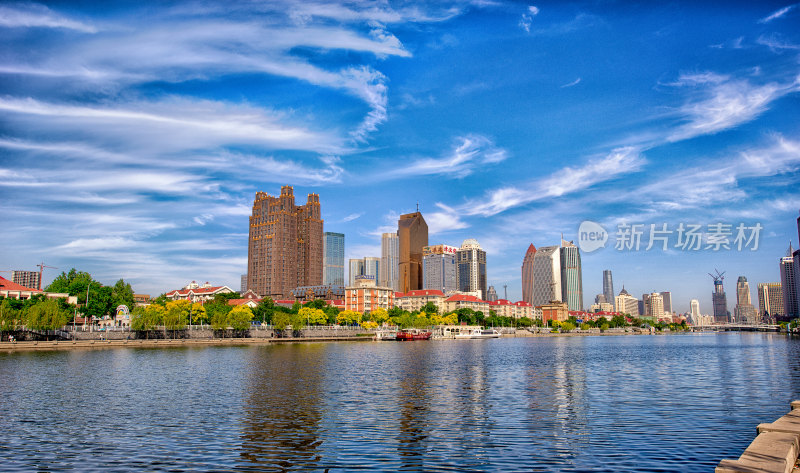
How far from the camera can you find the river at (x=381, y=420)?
22.8 m

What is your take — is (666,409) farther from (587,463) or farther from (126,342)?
(126,342)

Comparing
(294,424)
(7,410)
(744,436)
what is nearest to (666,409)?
(744,436)

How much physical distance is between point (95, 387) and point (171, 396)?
31.7ft

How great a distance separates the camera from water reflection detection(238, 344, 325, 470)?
23.1 metres

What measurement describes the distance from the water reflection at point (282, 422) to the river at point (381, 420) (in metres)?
0.11

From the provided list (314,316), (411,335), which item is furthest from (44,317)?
(411,335)

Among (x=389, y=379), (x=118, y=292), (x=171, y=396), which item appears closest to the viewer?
(x=171, y=396)

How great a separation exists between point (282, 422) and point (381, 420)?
5419mm

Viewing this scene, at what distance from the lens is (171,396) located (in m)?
41.2

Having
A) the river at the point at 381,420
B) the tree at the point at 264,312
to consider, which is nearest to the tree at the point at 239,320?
the tree at the point at 264,312

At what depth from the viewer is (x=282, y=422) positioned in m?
30.9

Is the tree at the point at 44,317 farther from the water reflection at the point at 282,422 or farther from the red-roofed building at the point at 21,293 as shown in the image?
the water reflection at the point at 282,422

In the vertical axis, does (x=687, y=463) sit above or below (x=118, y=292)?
below

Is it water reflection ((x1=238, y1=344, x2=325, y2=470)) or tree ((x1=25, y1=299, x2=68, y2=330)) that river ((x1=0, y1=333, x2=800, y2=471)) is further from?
tree ((x1=25, y1=299, x2=68, y2=330))
